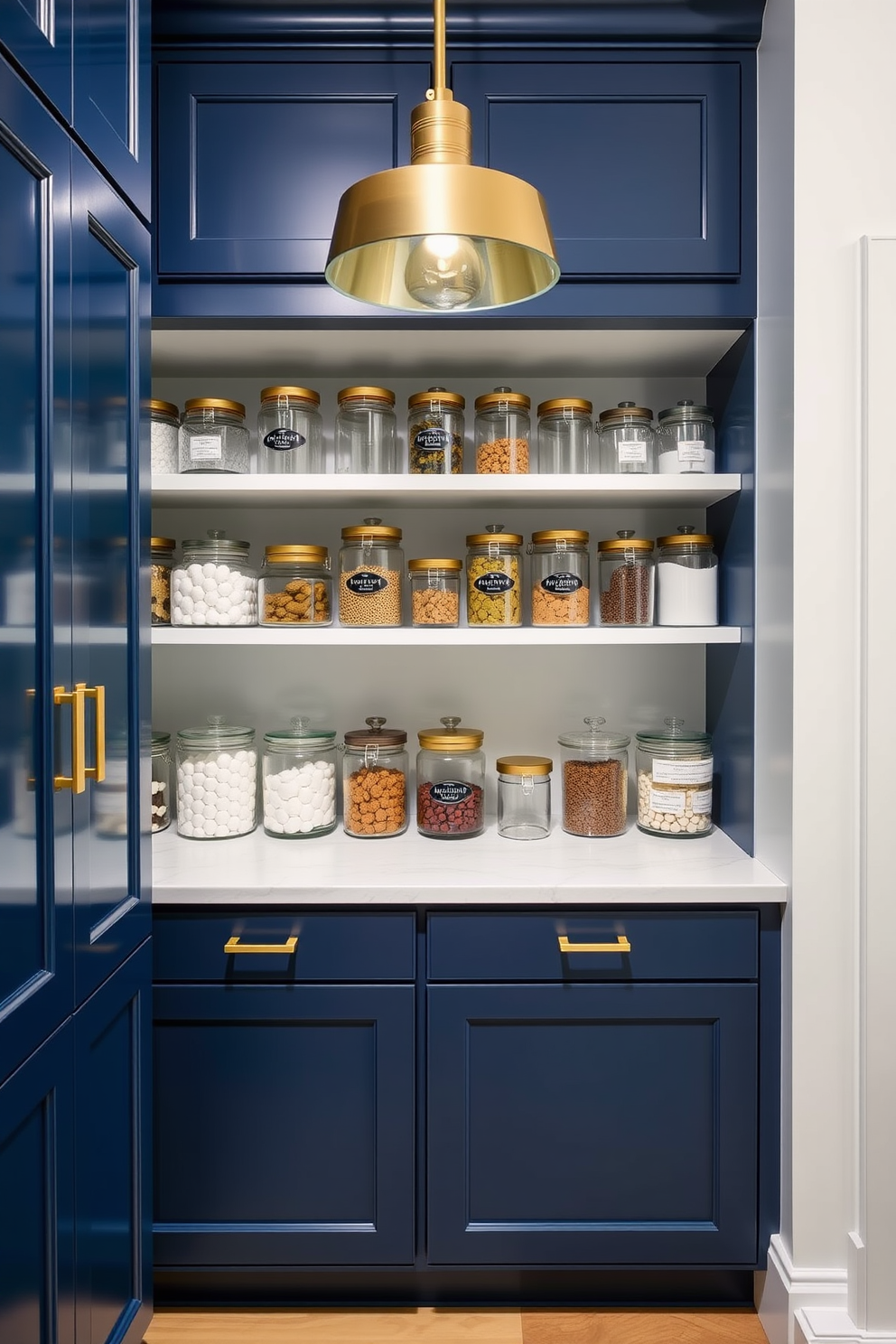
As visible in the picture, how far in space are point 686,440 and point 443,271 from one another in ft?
3.15

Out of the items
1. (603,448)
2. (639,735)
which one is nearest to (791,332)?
(603,448)

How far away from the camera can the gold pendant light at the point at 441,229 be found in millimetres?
926

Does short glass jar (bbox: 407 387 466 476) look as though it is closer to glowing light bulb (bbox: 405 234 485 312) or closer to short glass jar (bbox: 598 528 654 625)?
short glass jar (bbox: 598 528 654 625)

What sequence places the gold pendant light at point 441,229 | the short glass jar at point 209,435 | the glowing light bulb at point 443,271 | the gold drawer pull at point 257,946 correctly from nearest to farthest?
the gold pendant light at point 441,229
the glowing light bulb at point 443,271
the gold drawer pull at point 257,946
the short glass jar at point 209,435

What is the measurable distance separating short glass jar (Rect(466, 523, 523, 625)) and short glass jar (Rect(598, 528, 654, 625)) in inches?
8.4

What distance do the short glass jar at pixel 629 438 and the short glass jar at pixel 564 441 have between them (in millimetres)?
45

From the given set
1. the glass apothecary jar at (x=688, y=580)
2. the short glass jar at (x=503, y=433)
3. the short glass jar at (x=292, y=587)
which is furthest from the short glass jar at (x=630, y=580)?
the short glass jar at (x=292, y=587)

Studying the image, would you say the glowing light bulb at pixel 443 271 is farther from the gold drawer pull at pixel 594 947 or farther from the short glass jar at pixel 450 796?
the gold drawer pull at pixel 594 947

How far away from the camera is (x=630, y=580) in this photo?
6.38 ft

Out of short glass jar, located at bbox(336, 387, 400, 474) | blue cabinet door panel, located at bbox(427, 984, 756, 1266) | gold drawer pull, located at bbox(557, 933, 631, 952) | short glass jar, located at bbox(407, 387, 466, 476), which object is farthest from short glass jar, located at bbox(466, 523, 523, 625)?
blue cabinet door panel, located at bbox(427, 984, 756, 1266)

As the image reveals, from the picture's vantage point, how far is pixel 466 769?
2.02 m

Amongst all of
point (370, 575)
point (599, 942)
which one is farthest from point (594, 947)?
point (370, 575)

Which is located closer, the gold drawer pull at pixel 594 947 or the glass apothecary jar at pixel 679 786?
the gold drawer pull at pixel 594 947

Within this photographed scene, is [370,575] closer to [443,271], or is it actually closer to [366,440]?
[366,440]
